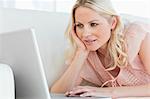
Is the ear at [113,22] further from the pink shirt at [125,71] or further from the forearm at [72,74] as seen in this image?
the forearm at [72,74]

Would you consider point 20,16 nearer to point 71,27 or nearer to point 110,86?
point 71,27

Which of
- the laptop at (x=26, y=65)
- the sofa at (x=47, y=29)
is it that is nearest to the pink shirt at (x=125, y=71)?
the sofa at (x=47, y=29)

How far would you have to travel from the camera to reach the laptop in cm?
99

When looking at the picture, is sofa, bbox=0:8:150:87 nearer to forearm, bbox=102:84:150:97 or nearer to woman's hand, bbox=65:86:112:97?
woman's hand, bbox=65:86:112:97

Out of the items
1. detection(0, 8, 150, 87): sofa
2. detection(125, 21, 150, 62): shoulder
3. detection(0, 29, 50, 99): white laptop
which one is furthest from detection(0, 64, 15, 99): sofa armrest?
detection(125, 21, 150, 62): shoulder

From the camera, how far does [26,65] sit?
1019 millimetres

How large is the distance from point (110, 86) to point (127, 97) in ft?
0.29

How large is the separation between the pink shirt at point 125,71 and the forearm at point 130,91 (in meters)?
0.02

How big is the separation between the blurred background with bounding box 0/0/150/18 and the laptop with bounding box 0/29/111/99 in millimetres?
359

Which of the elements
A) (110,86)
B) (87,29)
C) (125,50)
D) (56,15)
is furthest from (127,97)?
(56,15)

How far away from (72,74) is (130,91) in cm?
26

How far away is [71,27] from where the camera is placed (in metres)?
1.40

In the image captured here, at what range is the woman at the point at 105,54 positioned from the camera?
138 centimetres

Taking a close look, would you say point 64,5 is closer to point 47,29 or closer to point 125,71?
point 47,29
